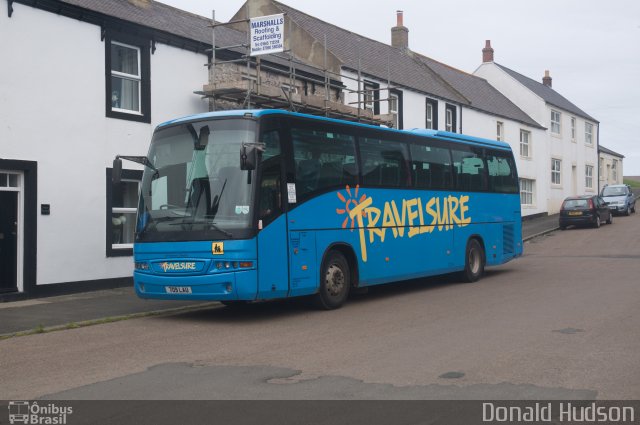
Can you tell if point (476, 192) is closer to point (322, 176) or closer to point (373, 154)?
point (373, 154)

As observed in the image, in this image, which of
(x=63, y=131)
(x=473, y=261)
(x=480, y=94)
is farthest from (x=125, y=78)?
(x=480, y=94)

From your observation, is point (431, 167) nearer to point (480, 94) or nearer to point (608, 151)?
point (480, 94)

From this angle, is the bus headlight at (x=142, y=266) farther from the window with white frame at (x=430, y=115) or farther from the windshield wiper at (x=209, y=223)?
the window with white frame at (x=430, y=115)

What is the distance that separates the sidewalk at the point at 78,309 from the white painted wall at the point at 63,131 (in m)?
0.91

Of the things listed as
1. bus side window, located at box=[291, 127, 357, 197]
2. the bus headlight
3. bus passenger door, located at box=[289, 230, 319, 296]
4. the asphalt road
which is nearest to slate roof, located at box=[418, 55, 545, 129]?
bus side window, located at box=[291, 127, 357, 197]

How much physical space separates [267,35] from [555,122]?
3434 centimetres

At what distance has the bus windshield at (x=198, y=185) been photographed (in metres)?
11.3

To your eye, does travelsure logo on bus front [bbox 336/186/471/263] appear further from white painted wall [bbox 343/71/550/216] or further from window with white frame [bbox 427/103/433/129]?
window with white frame [bbox 427/103/433/129]

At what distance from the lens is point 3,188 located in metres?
14.7

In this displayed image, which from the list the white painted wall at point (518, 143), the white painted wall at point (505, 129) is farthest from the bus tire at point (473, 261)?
the white painted wall at point (518, 143)

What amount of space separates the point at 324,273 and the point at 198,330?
2.71 m

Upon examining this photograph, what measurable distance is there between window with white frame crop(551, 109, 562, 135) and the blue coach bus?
113 feet
